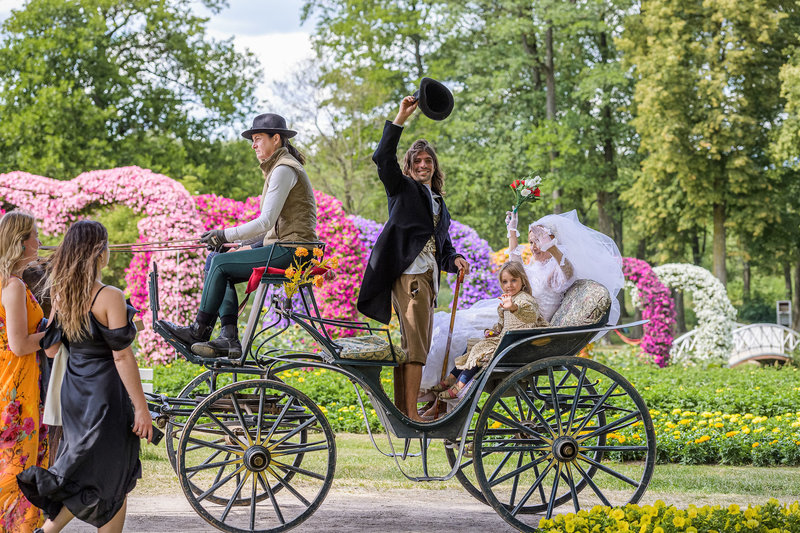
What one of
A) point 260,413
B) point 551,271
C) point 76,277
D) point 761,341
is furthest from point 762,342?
point 76,277

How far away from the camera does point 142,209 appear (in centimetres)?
1224

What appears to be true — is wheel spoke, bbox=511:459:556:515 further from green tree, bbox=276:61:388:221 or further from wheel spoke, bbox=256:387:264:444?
green tree, bbox=276:61:388:221

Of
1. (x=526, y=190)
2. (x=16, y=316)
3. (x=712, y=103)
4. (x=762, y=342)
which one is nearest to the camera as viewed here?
(x=16, y=316)

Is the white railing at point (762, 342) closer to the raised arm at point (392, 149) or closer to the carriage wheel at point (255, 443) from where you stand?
the raised arm at point (392, 149)

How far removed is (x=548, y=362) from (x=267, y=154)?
7.00 ft

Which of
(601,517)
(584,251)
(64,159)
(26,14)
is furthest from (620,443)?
(26,14)

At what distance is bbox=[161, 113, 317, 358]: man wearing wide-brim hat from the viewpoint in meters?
4.91

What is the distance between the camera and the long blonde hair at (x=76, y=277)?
12.8 feet

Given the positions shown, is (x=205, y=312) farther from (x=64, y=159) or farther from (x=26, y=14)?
(x=26, y=14)

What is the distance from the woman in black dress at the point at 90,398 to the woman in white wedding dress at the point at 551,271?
223cm

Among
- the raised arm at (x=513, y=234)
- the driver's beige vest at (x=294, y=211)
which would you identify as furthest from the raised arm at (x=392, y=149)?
the raised arm at (x=513, y=234)

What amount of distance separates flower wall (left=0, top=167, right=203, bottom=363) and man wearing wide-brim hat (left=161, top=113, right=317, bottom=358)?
685 cm

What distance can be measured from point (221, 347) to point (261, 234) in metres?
0.72

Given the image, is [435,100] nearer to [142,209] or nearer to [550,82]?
[142,209]
